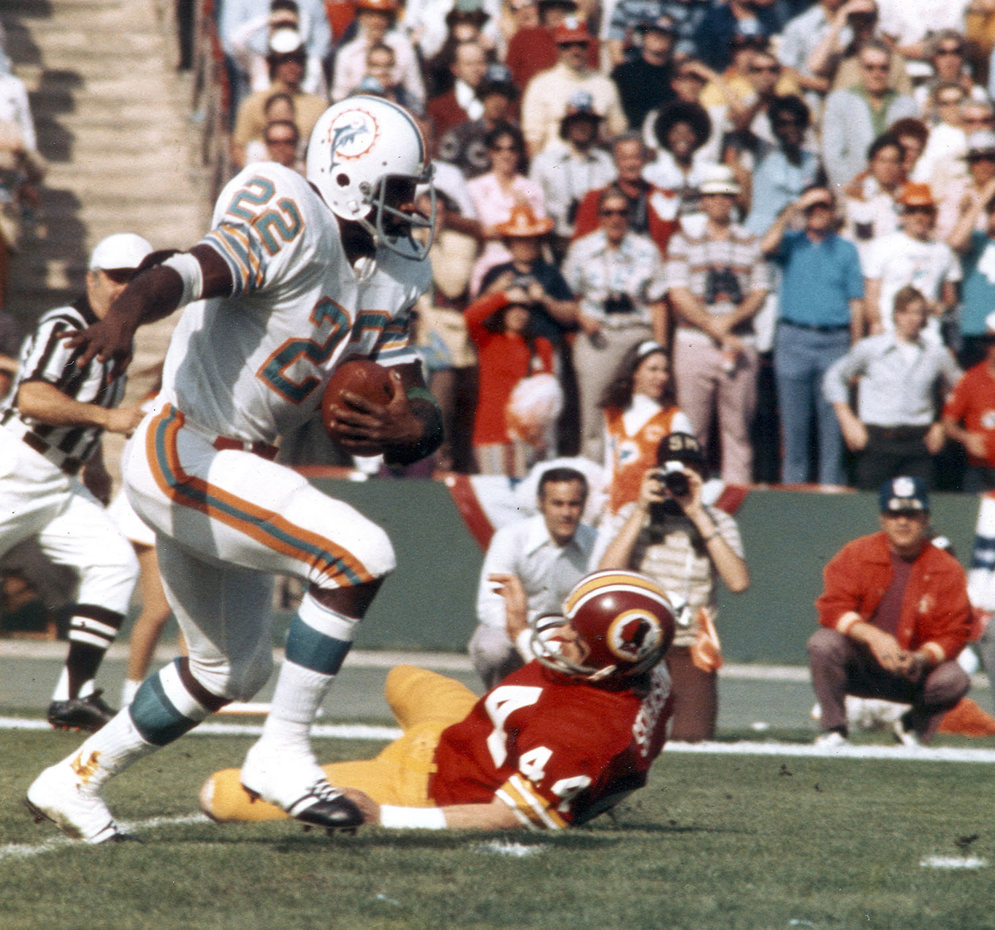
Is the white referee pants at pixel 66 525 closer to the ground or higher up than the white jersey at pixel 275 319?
closer to the ground

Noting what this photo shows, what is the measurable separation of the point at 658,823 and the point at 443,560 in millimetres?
4833

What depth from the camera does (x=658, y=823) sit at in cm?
496

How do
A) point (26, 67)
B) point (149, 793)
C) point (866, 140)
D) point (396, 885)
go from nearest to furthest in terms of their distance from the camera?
1. point (396, 885)
2. point (149, 793)
3. point (866, 140)
4. point (26, 67)

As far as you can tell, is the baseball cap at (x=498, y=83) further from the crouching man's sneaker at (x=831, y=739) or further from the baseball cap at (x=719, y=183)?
the crouching man's sneaker at (x=831, y=739)

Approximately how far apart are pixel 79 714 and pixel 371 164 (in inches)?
125

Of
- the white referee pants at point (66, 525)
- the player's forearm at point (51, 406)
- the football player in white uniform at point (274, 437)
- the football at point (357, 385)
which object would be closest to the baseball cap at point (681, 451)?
the white referee pants at point (66, 525)

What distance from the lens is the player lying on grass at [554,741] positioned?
4.18 meters

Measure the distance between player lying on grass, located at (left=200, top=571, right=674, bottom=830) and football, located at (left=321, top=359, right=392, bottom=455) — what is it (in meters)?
0.76

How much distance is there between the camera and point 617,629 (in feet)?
13.8

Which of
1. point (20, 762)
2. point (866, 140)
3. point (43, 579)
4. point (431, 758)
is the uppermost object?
point (866, 140)

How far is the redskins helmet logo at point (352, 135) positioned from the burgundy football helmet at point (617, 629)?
1.28m

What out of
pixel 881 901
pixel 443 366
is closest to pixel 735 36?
pixel 443 366

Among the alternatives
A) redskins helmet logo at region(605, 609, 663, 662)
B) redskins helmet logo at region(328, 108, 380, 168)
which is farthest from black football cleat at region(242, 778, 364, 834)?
redskins helmet logo at region(328, 108, 380, 168)

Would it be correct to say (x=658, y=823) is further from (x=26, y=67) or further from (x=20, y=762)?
(x=26, y=67)
